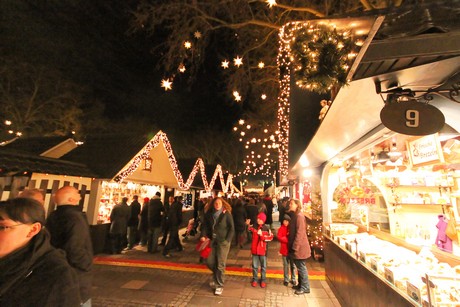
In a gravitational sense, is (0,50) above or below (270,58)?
above

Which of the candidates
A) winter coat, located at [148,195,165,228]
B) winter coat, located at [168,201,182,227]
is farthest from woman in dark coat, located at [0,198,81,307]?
winter coat, located at [168,201,182,227]

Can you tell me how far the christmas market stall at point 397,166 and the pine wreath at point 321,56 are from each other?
185 millimetres

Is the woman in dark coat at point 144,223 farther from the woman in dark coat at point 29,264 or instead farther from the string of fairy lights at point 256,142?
the woman in dark coat at point 29,264

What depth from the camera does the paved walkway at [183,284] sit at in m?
5.24

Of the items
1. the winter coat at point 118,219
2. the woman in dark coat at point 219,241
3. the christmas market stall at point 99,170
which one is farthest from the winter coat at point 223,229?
the christmas market stall at point 99,170

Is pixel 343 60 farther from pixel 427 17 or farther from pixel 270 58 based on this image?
pixel 270 58

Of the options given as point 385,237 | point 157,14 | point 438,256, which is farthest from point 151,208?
point 438,256

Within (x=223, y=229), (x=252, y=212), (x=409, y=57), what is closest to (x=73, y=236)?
(x=223, y=229)

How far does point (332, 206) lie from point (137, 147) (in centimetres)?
715

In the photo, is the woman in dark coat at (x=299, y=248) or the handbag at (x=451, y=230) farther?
the woman in dark coat at (x=299, y=248)

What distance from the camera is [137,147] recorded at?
9.66 meters

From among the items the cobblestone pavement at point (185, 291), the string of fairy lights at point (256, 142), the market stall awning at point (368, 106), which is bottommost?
the cobblestone pavement at point (185, 291)

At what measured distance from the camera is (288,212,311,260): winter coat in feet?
18.4

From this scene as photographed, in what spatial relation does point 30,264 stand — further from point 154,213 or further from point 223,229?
point 154,213
